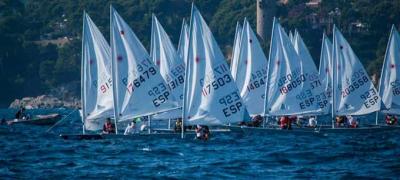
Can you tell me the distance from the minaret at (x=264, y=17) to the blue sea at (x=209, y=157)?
382 ft

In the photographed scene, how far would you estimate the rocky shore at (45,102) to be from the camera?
167000mm

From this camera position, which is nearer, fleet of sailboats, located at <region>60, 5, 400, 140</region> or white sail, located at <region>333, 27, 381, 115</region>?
fleet of sailboats, located at <region>60, 5, 400, 140</region>

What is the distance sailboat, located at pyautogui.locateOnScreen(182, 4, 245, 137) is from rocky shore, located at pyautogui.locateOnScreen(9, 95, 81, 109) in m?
109

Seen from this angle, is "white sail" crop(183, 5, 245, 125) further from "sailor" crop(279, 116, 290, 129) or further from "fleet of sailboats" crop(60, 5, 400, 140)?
"sailor" crop(279, 116, 290, 129)

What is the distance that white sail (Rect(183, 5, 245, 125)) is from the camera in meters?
56.7

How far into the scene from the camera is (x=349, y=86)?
7244cm

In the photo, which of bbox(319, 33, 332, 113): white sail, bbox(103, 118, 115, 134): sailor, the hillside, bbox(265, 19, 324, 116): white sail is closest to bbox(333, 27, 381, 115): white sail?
bbox(265, 19, 324, 116): white sail

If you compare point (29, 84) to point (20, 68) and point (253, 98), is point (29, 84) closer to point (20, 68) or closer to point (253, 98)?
point (20, 68)

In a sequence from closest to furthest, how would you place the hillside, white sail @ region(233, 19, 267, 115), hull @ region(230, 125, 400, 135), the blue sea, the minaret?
the blue sea
hull @ region(230, 125, 400, 135)
white sail @ region(233, 19, 267, 115)
the hillside
the minaret

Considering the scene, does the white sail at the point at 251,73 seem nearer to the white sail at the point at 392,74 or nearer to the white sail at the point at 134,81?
the white sail at the point at 392,74

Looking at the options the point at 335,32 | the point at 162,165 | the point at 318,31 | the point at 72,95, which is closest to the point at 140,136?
the point at 162,165

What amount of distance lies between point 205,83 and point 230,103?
5.07ft

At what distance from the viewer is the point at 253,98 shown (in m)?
72.5

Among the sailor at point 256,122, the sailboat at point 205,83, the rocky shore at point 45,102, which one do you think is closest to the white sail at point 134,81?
the sailboat at point 205,83
